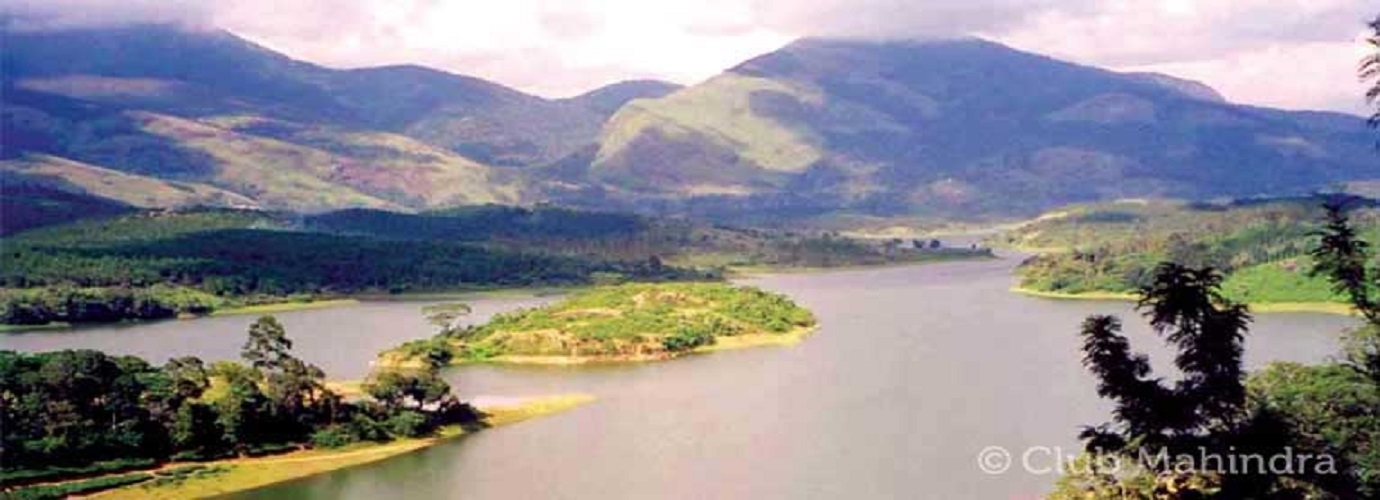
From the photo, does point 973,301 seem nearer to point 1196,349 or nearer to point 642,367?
point 642,367

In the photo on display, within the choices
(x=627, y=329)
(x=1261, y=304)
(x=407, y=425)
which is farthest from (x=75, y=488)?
(x=1261, y=304)

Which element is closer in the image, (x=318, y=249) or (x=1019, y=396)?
(x=1019, y=396)

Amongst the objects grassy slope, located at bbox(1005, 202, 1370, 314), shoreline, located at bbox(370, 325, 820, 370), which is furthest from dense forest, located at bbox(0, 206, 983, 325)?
shoreline, located at bbox(370, 325, 820, 370)

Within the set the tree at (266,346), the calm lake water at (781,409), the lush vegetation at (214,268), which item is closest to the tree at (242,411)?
the tree at (266,346)

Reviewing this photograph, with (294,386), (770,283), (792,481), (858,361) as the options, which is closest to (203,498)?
(294,386)

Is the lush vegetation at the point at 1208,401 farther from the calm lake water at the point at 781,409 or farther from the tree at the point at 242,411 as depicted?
the tree at the point at 242,411

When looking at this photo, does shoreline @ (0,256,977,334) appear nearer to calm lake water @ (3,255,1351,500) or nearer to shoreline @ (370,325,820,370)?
calm lake water @ (3,255,1351,500)
